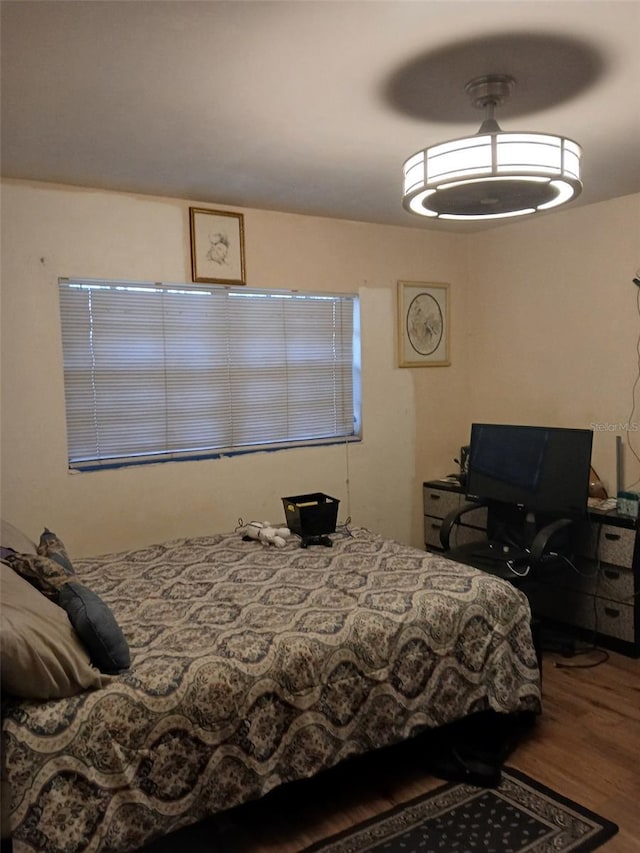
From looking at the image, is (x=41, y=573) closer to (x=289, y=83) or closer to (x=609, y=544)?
(x=289, y=83)

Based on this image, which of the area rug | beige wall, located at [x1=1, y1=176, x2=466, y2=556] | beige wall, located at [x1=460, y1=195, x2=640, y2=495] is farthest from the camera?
beige wall, located at [x1=460, y1=195, x2=640, y2=495]

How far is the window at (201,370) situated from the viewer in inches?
132

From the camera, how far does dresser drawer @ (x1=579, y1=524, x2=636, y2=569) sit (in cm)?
333

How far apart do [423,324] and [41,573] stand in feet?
10.0

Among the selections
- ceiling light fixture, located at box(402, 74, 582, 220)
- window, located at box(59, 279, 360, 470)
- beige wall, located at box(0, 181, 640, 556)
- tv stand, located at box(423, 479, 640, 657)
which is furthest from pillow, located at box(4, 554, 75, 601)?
tv stand, located at box(423, 479, 640, 657)

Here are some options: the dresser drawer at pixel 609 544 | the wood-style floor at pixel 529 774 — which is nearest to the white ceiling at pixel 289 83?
the dresser drawer at pixel 609 544

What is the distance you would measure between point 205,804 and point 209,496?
Answer: 6.40ft

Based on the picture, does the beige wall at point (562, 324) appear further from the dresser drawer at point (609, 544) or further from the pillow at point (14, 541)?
the pillow at point (14, 541)

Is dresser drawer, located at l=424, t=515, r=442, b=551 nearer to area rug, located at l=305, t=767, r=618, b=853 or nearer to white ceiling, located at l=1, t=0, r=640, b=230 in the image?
area rug, located at l=305, t=767, r=618, b=853

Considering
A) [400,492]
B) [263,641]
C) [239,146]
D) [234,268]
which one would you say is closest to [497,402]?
[400,492]

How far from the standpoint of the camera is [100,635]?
1935mm

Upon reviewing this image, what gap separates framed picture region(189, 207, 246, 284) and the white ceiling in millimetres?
398

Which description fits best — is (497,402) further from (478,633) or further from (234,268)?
(478,633)

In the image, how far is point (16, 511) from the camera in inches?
124
